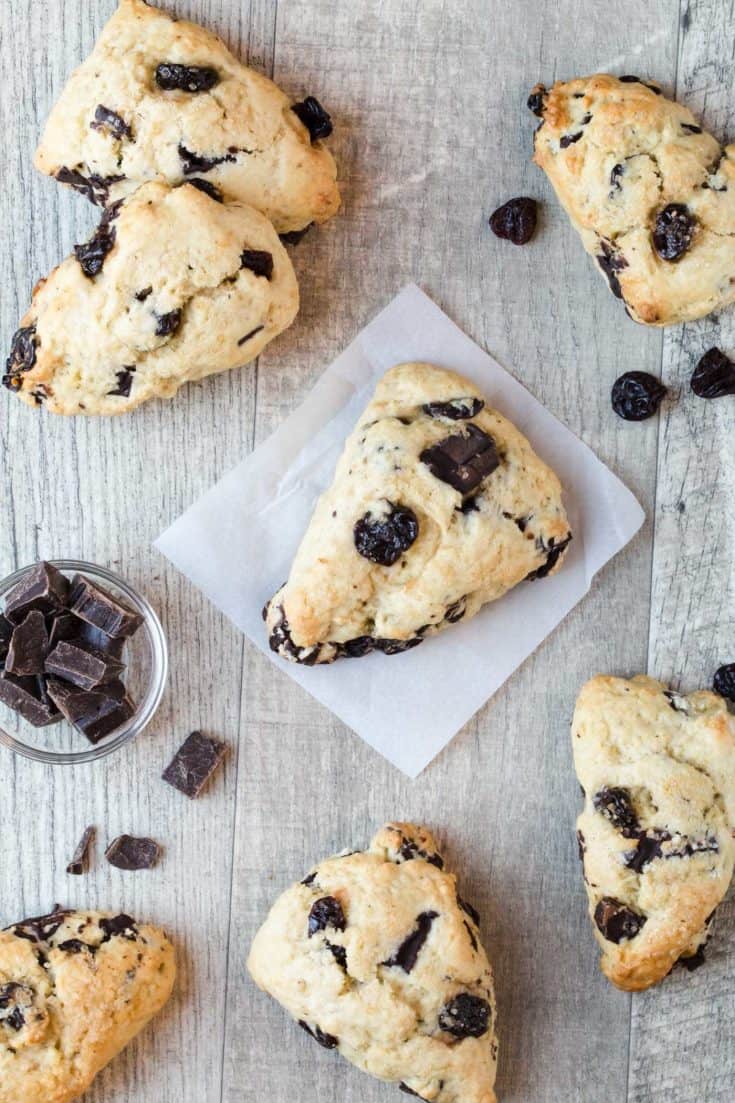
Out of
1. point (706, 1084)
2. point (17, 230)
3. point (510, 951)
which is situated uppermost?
point (17, 230)

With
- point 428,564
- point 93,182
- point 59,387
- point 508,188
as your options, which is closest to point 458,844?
point 428,564

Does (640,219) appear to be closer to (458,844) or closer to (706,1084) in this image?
(458,844)

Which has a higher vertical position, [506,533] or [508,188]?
[508,188]

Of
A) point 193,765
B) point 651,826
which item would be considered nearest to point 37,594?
point 193,765

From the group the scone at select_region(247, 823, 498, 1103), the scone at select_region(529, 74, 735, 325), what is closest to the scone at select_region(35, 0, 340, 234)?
the scone at select_region(529, 74, 735, 325)

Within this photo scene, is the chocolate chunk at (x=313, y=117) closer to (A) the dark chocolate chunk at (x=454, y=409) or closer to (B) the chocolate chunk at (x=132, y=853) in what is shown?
(A) the dark chocolate chunk at (x=454, y=409)

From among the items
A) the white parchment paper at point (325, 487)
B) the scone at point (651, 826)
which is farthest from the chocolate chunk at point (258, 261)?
the scone at point (651, 826)
